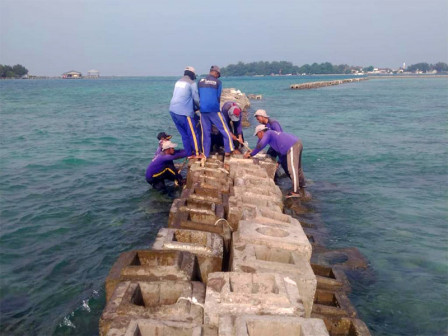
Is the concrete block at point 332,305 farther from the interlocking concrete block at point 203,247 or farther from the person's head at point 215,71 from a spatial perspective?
the person's head at point 215,71

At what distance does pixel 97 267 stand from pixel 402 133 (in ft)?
55.5

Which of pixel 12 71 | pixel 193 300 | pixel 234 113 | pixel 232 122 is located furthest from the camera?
pixel 12 71

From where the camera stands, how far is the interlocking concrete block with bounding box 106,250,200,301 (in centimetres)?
326

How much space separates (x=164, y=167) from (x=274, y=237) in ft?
16.0

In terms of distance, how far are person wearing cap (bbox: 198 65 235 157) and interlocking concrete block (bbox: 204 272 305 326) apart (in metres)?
5.01

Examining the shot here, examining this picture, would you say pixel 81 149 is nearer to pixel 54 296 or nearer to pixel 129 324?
pixel 54 296

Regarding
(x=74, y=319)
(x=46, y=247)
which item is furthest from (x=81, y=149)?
(x=74, y=319)

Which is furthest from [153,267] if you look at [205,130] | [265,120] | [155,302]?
[265,120]

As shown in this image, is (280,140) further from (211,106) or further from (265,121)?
(211,106)

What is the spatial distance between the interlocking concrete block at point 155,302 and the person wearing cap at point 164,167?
4818 mm

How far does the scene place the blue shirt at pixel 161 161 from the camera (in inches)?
315

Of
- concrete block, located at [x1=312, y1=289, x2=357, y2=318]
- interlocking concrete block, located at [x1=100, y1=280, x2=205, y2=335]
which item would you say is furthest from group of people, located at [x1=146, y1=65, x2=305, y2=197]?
interlocking concrete block, located at [x1=100, y1=280, x2=205, y2=335]

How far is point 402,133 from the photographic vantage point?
17953mm

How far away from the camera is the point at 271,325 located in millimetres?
2525
